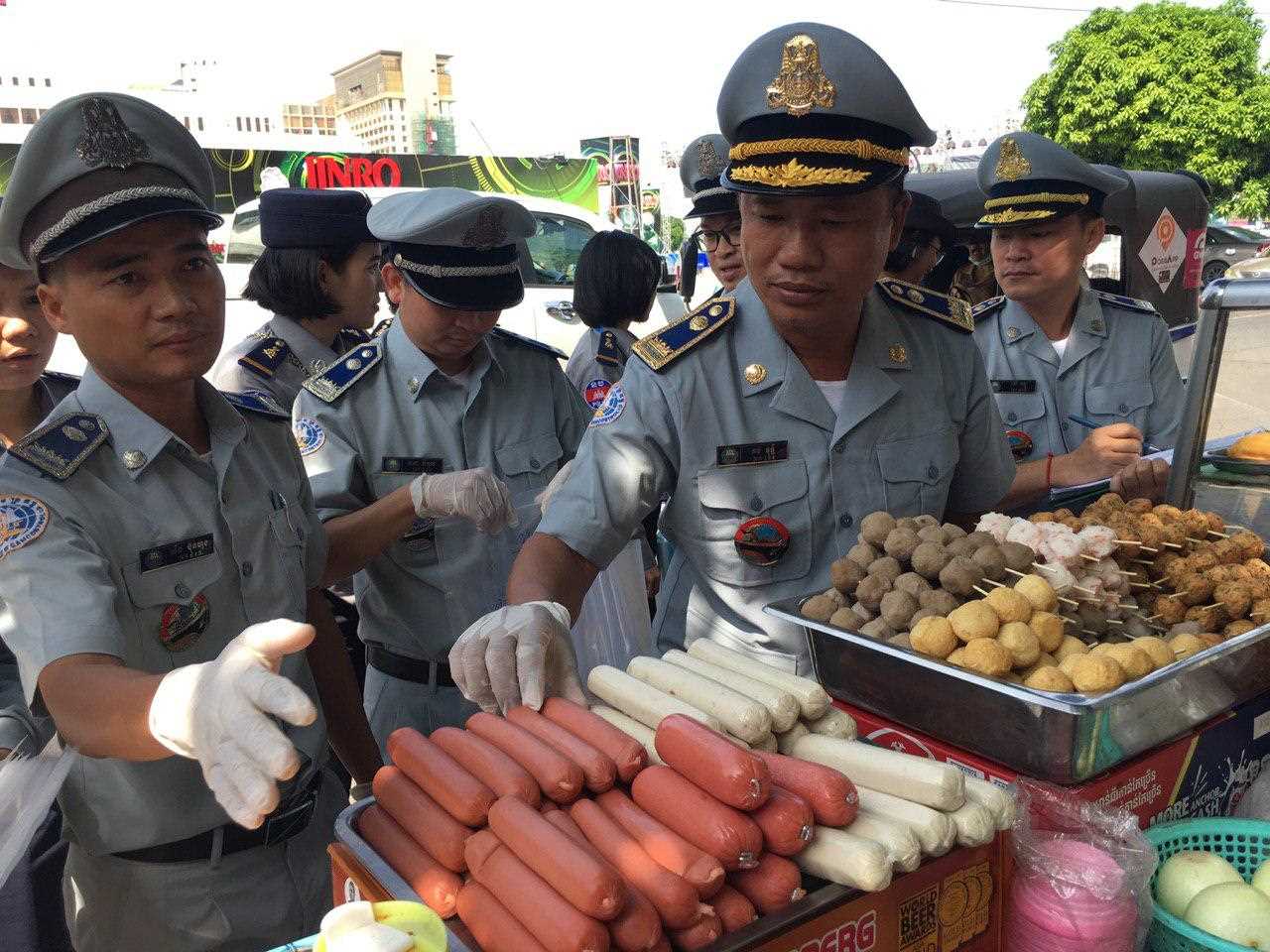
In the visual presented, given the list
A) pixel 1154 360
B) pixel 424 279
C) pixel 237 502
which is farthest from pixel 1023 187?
pixel 237 502

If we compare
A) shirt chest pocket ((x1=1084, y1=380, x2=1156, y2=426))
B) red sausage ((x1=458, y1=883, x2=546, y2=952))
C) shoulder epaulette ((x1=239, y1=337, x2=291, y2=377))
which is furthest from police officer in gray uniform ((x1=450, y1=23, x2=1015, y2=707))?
shoulder epaulette ((x1=239, y1=337, x2=291, y2=377))

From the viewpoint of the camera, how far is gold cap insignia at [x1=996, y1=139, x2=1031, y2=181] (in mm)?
3750

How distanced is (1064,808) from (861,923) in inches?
16.6

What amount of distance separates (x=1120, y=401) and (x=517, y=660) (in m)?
3.13

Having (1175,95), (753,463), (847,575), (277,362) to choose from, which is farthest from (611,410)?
(1175,95)

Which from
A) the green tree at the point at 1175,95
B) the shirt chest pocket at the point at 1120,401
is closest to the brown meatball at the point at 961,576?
the shirt chest pocket at the point at 1120,401

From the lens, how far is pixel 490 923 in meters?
1.20

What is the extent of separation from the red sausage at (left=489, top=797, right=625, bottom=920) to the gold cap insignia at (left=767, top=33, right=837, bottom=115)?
1.64 meters

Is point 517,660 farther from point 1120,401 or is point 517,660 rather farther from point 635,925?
point 1120,401

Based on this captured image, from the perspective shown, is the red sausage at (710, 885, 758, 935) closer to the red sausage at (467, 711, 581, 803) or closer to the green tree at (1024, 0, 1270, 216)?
the red sausage at (467, 711, 581, 803)

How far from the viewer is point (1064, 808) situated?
1.45 m

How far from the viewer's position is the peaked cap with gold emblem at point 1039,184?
3.68 m

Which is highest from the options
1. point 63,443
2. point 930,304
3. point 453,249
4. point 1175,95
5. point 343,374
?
point 1175,95

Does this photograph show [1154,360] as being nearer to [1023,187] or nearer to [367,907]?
[1023,187]
